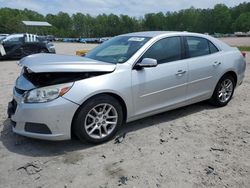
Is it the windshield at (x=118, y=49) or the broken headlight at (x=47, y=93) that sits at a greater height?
the windshield at (x=118, y=49)

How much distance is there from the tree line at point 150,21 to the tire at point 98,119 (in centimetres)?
11024

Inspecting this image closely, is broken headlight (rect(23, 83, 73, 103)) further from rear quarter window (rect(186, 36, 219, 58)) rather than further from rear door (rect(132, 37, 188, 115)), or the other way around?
rear quarter window (rect(186, 36, 219, 58))

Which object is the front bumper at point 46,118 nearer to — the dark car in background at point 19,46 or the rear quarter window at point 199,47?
the rear quarter window at point 199,47

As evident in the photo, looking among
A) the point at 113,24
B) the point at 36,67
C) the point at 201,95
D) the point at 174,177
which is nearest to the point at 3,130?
the point at 36,67

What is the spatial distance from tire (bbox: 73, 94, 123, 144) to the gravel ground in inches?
6.1

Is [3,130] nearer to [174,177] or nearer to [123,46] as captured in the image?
[123,46]

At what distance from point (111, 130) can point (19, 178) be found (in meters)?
1.41

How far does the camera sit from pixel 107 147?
13.3ft

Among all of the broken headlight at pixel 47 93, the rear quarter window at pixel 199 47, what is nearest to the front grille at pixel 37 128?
the broken headlight at pixel 47 93

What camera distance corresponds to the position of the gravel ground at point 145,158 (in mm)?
3223

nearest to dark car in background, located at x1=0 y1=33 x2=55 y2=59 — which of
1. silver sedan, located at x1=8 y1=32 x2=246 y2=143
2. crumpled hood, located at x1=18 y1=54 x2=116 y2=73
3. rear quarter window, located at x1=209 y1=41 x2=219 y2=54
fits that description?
silver sedan, located at x1=8 y1=32 x2=246 y2=143

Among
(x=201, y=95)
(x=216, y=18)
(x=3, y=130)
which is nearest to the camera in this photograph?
(x=3, y=130)

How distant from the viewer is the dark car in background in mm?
14898

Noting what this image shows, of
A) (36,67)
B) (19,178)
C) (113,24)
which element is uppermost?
(113,24)
